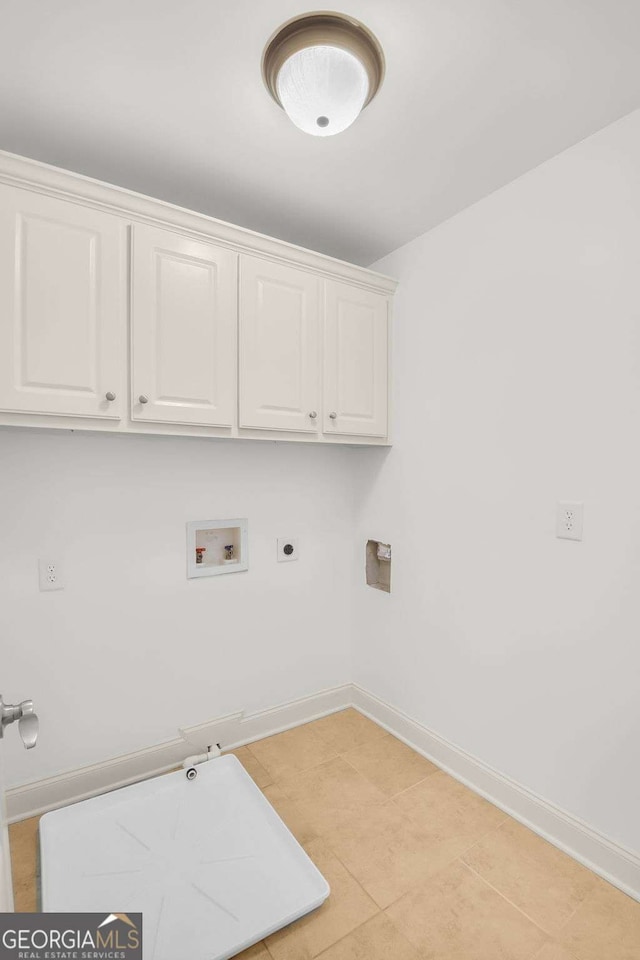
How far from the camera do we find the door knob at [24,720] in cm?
92

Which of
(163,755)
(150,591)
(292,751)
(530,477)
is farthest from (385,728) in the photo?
(530,477)

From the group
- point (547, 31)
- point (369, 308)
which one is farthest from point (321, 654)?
point (547, 31)

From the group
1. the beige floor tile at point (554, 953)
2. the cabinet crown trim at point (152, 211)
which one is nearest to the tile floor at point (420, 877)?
the beige floor tile at point (554, 953)

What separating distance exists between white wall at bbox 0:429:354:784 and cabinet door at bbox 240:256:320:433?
35 cm

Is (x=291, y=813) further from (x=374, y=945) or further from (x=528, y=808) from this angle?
(x=528, y=808)

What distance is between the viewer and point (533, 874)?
1504 millimetres

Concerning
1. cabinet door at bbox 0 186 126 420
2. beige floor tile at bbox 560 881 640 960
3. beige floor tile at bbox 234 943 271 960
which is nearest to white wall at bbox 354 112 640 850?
beige floor tile at bbox 560 881 640 960

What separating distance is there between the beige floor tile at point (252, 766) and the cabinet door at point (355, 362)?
1.47 metres

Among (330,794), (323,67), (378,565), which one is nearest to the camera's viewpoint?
(323,67)

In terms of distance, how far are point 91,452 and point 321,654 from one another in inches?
59.8

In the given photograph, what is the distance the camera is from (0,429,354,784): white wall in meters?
1.73

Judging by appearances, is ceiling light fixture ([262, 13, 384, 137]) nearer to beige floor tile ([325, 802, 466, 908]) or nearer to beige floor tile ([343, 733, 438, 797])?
beige floor tile ([325, 802, 466, 908])

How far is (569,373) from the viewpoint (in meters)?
1.59

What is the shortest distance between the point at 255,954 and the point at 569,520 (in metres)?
1.54
